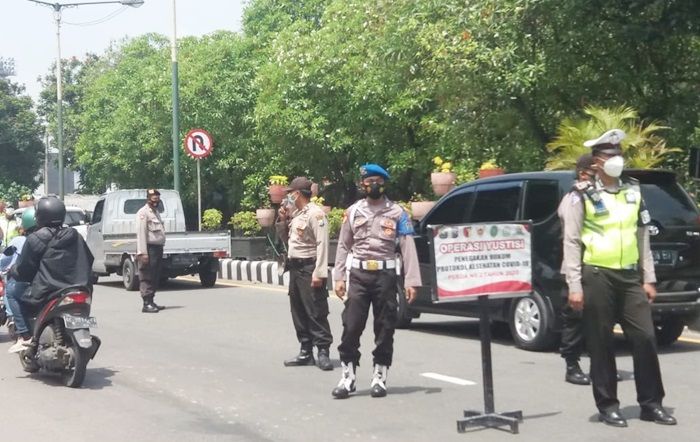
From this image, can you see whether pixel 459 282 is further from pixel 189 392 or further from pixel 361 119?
pixel 361 119

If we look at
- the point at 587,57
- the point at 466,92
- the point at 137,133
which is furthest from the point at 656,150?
the point at 137,133

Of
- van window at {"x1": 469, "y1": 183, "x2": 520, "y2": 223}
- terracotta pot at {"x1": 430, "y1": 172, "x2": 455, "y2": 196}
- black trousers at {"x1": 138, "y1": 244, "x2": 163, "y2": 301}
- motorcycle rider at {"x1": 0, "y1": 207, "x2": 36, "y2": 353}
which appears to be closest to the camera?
motorcycle rider at {"x1": 0, "y1": 207, "x2": 36, "y2": 353}

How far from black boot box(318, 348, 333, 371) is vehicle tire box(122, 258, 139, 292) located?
36.0 ft

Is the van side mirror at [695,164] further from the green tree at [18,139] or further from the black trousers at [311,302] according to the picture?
the green tree at [18,139]

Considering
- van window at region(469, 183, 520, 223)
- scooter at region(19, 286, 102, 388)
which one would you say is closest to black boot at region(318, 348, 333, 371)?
scooter at region(19, 286, 102, 388)

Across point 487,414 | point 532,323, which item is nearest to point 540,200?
point 532,323

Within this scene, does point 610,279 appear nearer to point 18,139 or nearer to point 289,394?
point 289,394

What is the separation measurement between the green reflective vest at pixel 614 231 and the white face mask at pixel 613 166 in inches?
6.4

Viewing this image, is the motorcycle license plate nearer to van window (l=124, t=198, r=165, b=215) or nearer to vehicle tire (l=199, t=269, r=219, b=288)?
vehicle tire (l=199, t=269, r=219, b=288)

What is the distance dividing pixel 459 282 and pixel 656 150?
34.1 feet

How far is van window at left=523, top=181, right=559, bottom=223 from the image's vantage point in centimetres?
1126

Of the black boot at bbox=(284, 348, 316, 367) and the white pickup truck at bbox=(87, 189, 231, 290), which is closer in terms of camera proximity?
the black boot at bbox=(284, 348, 316, 367)

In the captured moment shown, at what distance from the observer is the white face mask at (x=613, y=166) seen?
25.1 feet

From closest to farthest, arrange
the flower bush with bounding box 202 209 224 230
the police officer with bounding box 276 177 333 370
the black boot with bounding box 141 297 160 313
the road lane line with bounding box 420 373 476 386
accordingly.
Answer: the road lane line with bounding box 420 373 476 386
the police officer with bounding box 276 177 333 370
the black boot with bounding box 141 297 160 313
the flower bush with bounding box 202 209 224 230
